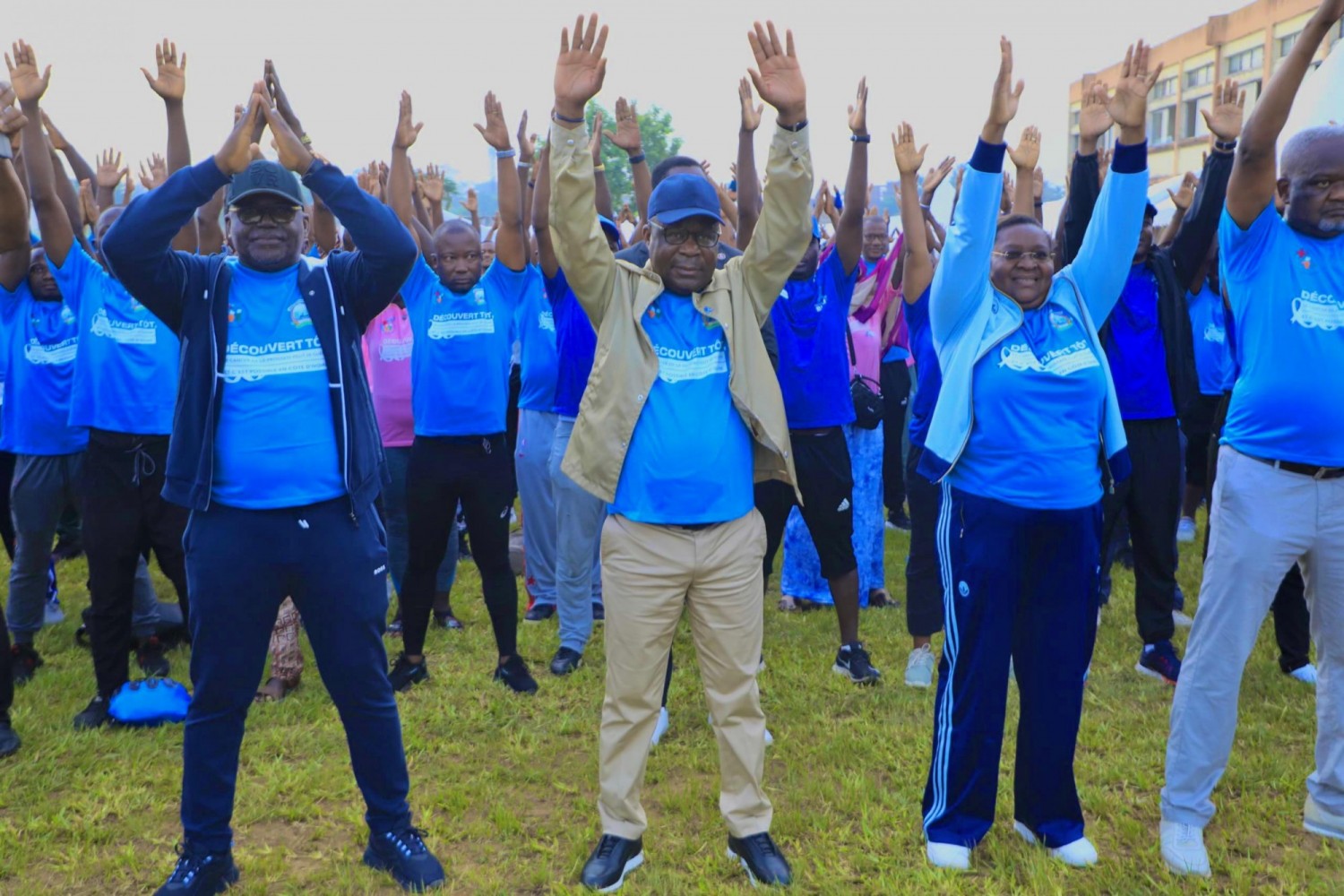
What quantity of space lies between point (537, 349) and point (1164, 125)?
47.8 meters

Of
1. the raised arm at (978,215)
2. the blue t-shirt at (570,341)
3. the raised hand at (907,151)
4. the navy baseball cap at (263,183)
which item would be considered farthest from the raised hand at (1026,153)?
the navy baseball cap at (263,183)

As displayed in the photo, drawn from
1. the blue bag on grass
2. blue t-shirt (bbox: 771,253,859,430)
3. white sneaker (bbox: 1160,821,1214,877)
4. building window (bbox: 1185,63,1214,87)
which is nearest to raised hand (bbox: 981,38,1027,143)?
blue t-shirt (bbox: 771,253,859,430)

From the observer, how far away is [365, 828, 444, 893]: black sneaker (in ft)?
12.6

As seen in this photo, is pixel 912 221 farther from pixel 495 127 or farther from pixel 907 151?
pixel 495 127

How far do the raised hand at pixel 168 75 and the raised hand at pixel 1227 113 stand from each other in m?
4.29

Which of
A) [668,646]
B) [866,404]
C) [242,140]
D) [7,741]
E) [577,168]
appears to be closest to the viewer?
[242,140]

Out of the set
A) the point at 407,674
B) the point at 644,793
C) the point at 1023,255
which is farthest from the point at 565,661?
the point at 1023,255

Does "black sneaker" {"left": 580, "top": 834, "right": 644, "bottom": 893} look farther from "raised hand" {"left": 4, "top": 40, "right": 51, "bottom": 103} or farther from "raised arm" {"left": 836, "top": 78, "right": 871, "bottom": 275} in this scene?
"raised hand" {"left": 4, "top": 40, "right": 51, "bottom": 103}

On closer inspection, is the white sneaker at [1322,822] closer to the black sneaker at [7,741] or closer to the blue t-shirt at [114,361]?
the blue t-shirt at [114,361]

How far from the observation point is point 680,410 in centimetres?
378

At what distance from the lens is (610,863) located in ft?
12.6

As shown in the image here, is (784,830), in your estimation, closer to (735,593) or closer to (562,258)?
(735,593)

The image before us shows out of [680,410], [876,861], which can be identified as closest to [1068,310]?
[680,410]

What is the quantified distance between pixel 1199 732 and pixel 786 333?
115 inches
